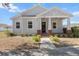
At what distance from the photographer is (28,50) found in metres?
17.1

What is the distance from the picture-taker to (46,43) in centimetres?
1717

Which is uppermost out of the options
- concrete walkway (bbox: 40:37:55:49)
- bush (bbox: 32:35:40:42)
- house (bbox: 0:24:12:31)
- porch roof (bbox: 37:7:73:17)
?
porch roof (bbox: 37:7:73:17)

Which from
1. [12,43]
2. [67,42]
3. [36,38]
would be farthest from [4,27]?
[67,42]

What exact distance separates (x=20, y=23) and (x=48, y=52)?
1.40m

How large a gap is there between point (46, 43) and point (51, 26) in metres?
0.66

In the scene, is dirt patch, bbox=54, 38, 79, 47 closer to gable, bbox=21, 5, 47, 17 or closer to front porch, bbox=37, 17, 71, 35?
front porch, bbox=37, 17, 71, 35

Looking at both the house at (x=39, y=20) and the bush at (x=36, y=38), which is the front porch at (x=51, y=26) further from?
the bush at (x=36, y=38)

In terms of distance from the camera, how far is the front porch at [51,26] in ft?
56.6

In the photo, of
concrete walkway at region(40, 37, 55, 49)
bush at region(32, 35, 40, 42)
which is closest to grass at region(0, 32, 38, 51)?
bush at region(32, 35, 40, 42)

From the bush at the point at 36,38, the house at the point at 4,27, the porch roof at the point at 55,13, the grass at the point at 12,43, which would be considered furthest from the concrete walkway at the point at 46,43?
the house at the point at 4,27

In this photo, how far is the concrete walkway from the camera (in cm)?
1714

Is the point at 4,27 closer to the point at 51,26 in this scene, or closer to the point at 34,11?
the point at 34,11

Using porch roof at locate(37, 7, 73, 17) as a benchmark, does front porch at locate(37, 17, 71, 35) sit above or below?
below

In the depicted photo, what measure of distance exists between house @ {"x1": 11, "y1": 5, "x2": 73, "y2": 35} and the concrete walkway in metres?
0.24
